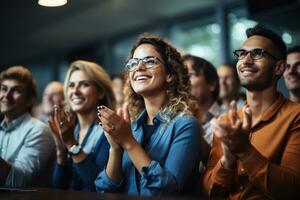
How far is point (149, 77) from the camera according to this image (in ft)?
6.02

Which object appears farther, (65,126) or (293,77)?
(293,77)

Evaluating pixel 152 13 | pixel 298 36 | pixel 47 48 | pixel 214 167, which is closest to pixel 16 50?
pixel 47 48

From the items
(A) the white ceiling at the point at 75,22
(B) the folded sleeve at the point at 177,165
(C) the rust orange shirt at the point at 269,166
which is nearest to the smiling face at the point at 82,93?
(B) the folded sleeve at the point at 177,165

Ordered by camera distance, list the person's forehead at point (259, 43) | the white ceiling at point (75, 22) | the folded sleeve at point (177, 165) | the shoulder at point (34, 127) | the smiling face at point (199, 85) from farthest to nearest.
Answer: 1. the white ceiling at point (75, 22)
2. the smiling face at point (199, 85)
3. the shoulder at point (34, 127)
4. the person's forehead at point (259, 43)
5. the folded sleeve at point (177, 165)

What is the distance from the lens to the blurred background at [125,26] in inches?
156

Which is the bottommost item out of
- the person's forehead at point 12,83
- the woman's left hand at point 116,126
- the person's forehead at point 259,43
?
the woman's left hand at point 116,126

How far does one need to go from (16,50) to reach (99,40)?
1440 mm

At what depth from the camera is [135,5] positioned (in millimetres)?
5246

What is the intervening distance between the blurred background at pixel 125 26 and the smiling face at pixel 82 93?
149 cm

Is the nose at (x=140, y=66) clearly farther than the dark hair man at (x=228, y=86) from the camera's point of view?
No

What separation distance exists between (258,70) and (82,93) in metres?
1.09

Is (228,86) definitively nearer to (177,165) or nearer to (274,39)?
(274,39)

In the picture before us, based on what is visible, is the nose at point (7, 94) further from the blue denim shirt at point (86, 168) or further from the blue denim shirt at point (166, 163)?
the blue denim shirt at point (166, 163)

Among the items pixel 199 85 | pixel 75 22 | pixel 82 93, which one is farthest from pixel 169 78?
pixel 75 22
